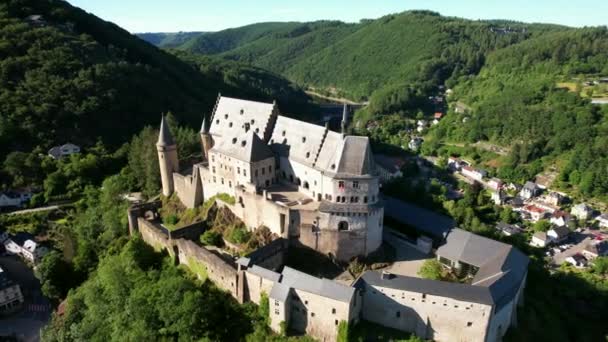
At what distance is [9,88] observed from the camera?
3546 inches

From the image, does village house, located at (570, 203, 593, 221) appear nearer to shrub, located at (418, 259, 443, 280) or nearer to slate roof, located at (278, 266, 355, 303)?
shrub, located at (418, 259, 443, 280)

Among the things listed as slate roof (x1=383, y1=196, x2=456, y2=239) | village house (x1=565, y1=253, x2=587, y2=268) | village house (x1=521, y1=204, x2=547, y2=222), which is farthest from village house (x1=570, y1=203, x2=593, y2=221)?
slate roof (x1=383, y1=196, x2=456, y2=239)

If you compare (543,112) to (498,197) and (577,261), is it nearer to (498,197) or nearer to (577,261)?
(498,197)

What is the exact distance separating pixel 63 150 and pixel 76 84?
1930cm

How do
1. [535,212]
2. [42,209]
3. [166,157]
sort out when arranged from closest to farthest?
1. [166,157]
2. [42,209]
3. [535,212]

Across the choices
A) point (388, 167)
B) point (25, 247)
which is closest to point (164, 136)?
point (25, 247)

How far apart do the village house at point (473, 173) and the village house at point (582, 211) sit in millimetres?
23822

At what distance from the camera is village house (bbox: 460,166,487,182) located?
114 metres

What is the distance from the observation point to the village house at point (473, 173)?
11434 cm

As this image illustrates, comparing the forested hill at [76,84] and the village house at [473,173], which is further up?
the forested hill at [76,84]

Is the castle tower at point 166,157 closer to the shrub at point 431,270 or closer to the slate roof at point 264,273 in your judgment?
the slate roof at point 264,273

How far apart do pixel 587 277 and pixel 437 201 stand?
26.5 meters

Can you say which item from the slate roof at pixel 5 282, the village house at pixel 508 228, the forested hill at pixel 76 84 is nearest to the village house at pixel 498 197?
the village house at pixel 508 228

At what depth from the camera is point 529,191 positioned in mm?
103750
